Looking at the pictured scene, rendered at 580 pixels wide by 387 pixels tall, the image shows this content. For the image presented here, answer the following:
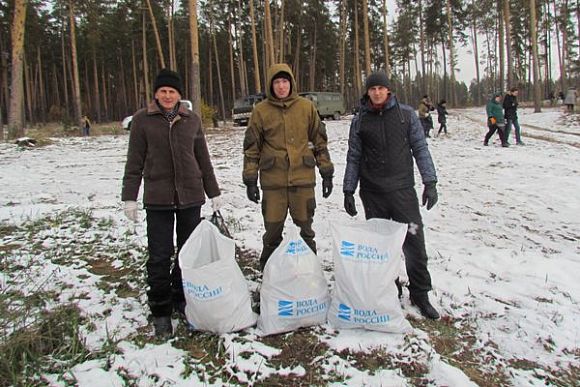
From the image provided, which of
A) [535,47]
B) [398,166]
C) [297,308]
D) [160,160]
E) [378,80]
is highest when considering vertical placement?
[535,47]

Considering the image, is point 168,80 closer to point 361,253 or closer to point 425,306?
point 361,253

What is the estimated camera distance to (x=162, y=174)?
9.50ft

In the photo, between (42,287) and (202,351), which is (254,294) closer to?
(202,351)

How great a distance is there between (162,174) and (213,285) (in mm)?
895

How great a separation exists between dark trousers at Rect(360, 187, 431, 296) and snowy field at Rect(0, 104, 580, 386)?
25 centimetres

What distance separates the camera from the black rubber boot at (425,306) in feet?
10.0

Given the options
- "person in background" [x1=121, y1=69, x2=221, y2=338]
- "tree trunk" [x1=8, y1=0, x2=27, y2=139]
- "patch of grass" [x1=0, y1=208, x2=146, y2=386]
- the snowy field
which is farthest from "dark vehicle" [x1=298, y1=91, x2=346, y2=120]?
"person in background" [x1=121, y1=69, x2=221, y2=338]

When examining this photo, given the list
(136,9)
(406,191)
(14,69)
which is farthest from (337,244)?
(136,9)

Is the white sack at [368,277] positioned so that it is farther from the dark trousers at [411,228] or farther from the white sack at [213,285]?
the white sack at [213,285]

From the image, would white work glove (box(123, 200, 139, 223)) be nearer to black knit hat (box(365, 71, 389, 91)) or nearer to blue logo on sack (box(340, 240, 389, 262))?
blue logo on sack (box(340, 240, 389, 262))

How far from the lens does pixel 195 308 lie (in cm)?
270

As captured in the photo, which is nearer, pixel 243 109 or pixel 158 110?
pixel 158 110

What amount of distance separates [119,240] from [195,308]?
7.81 ft

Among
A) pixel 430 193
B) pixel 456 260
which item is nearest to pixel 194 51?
pixel 456 260
